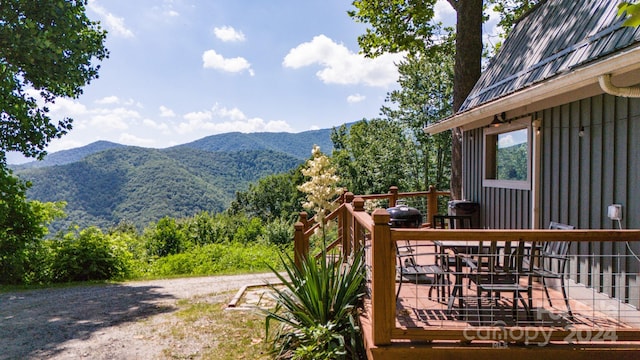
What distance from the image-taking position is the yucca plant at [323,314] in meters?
4.00

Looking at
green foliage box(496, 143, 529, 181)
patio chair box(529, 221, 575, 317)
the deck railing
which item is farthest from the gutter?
patio chair box(529, 221, 575, 317)

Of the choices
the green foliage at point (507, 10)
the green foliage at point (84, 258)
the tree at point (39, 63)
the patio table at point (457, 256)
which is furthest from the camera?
the green foliage at point (507, 10)

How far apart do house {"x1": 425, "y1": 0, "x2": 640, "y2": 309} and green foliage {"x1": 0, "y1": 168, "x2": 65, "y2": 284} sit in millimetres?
10226

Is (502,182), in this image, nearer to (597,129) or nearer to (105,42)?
(597,129)

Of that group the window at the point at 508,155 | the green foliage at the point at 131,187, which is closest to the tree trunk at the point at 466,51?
the window at the point at 508,155

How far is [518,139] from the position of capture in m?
5.71

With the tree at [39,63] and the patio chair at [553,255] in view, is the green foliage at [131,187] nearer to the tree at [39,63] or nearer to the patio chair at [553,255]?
the tree at [39,63]

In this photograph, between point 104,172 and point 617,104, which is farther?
point 104,172

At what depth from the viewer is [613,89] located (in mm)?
2986

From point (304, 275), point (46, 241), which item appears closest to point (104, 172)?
point (46, 241)

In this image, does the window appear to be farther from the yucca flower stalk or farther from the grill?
the yucca flower stalk

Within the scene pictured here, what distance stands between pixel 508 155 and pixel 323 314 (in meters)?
3.99

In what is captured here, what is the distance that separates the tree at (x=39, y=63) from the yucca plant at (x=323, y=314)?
8.15 meters

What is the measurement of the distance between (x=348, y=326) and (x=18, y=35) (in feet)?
30.0
